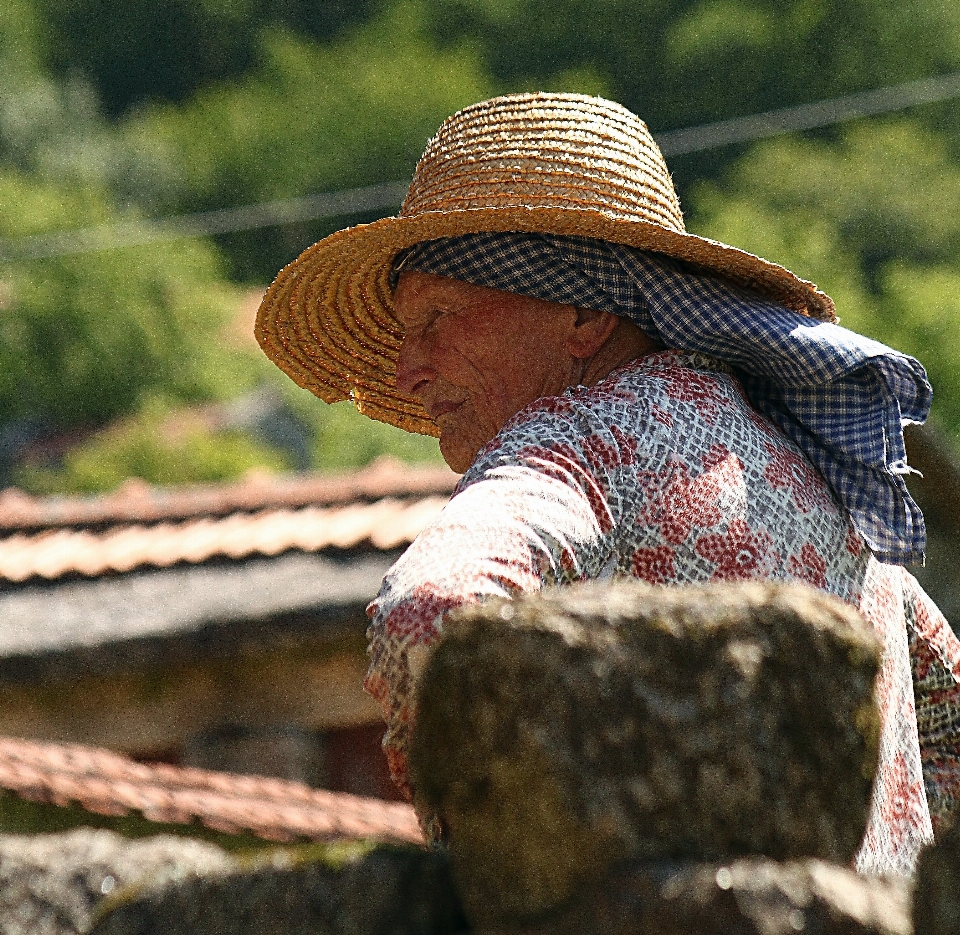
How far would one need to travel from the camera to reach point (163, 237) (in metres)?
41.7

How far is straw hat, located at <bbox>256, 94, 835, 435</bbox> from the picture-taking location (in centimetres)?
205

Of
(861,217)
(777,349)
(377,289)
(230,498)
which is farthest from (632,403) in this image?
(861,217)

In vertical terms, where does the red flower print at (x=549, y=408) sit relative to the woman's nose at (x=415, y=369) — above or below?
above

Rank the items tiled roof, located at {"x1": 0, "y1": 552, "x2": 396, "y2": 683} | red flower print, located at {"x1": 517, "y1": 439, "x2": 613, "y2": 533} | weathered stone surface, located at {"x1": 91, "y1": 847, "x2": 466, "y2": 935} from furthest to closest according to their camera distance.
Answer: tiled roof, located at {"x1": 0, "y1": 552, "x2": 396, "y2": 683}, red flower print, located at {"x1": 517, "y1": 439, "x2": 613, "y2": 533}, weathered stone surface, located at {"x1": 91, "y1": 847, "x2": 466, "y2": 935}

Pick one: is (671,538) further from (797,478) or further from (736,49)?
(736,49)

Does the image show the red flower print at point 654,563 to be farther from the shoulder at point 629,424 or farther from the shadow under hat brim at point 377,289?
the shadow under hat brim at point 377,289

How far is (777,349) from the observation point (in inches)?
77.6

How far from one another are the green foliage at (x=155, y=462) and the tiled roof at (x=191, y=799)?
2992 centimetres

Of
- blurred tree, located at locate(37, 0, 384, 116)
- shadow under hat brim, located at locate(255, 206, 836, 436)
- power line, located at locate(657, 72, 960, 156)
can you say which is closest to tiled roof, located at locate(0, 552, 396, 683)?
shadow under hat brim, located at locate(255, 206, 836, 436)

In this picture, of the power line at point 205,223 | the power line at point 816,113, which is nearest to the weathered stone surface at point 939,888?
the power line at point 205,223

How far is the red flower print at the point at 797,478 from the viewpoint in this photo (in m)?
1.83

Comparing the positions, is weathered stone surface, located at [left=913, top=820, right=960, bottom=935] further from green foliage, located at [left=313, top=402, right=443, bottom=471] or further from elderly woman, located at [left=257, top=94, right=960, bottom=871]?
green foliage, located at [left=313, top=402, right=443, bottom=471]

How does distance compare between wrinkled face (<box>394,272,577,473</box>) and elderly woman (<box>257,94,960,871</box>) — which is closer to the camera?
elderly woman (<box>257,94,960,871</box>)

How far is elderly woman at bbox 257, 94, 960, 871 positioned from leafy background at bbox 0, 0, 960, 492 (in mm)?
30912
